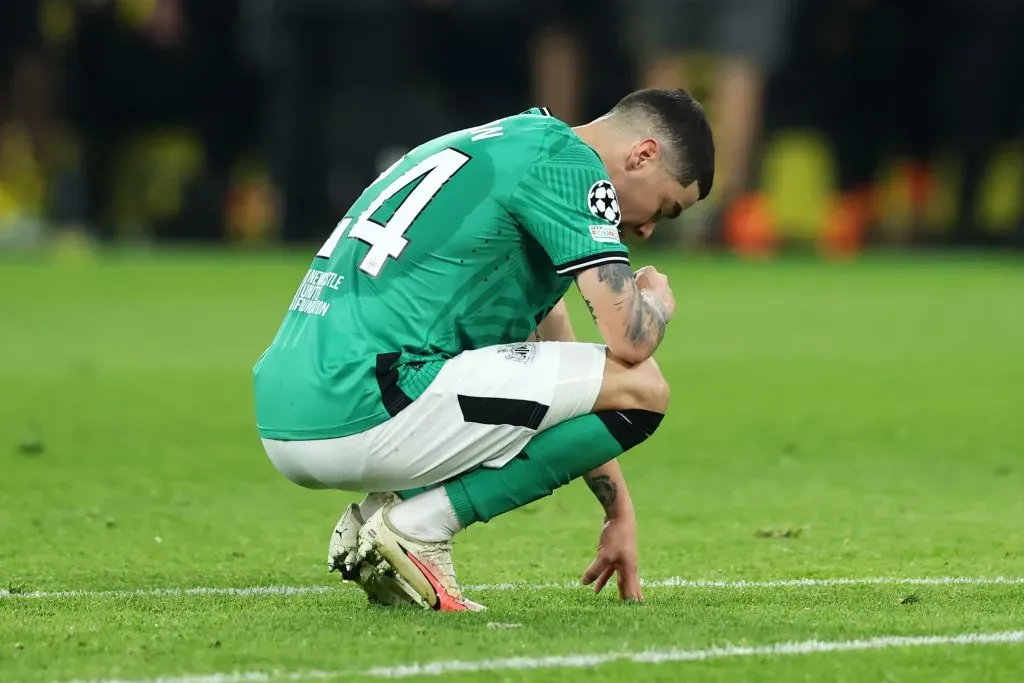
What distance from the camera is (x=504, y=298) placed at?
464 cm

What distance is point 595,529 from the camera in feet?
19.4

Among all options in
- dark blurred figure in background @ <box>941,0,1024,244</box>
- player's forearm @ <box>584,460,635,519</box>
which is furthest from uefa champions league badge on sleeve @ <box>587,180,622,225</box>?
dark blurred figure in background @ <box>941,0,1024,244</box>

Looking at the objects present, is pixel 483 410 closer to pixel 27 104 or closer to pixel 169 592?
pixel 169 592

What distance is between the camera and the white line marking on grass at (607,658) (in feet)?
12.2

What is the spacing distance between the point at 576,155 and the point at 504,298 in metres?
0.39

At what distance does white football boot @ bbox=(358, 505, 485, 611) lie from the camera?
14.6 feet

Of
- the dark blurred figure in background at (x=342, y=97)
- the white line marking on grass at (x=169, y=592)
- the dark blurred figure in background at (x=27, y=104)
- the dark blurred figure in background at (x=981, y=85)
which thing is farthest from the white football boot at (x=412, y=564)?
the dark blurred figure in background at (x=27, y=104)

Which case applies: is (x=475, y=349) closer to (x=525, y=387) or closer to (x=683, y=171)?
(x=525, y=387)

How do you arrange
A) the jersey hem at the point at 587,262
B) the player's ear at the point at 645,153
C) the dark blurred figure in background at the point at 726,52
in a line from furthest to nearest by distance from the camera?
1. the dark blurred figure in background at the point at 726,52
2. the player's ear at the point at 645,153
3. the jersey hem at the point at 587,262

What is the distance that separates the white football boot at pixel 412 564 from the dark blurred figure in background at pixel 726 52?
13063 mm

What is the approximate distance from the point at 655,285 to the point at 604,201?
1.16 ft

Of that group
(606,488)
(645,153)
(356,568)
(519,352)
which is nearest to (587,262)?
(519,352)

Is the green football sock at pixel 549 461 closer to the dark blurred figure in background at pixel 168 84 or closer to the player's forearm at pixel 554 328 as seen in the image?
the player's forearm at pixel 554 328

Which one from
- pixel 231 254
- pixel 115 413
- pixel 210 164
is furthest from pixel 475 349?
pixel 210 164
